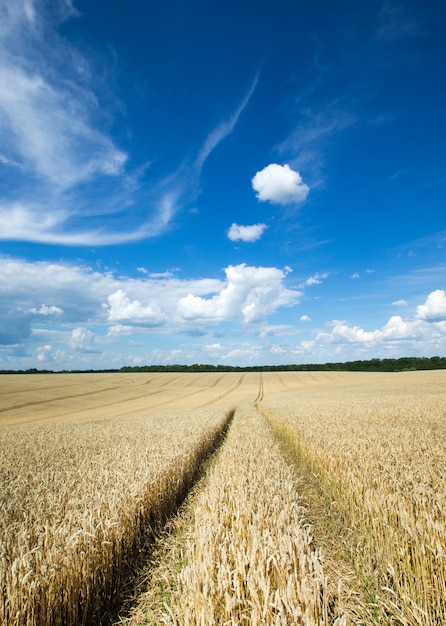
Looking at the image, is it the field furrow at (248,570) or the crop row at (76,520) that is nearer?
the field furrow at (248,570)

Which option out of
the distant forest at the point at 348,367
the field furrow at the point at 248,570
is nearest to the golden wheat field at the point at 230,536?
the field furrow at the point at 248,570

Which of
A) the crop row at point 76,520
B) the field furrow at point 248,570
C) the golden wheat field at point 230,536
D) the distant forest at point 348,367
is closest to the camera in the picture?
the field furrow at point 248,570

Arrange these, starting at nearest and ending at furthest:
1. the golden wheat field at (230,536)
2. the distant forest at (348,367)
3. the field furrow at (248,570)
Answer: the field furrow at (248,570) → the golden wheat field at (230,536) → the distant forest at (348,367)

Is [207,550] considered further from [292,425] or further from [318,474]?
[292,425]

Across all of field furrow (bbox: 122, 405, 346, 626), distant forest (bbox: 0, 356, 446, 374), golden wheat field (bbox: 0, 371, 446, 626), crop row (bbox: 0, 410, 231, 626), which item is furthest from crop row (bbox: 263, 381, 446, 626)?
distant forest (bbox: 0, 356, 446, 374)

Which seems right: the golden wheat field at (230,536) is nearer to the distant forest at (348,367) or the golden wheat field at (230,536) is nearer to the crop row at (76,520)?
the crop row at (76,520)

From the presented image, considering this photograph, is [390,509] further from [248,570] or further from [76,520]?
[76,520]

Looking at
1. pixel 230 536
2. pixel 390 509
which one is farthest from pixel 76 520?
pixel 390 509

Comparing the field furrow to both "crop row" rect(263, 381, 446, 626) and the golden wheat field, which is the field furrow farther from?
"crop row" rect(263, 381, 446, 626)

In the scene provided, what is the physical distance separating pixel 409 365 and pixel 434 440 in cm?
9900

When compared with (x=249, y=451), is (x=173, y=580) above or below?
below

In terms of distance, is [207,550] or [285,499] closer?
[207,550]

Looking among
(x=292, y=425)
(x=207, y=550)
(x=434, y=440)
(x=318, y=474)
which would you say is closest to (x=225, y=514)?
(x=207, y=550)

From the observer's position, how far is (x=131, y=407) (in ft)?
117
